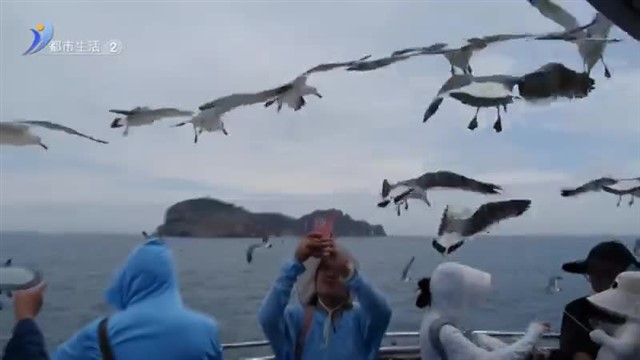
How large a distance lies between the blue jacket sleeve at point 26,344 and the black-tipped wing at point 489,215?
1.16 m

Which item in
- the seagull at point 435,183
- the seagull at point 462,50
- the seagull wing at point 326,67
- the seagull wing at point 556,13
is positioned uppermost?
the seagull wing at point 556,13

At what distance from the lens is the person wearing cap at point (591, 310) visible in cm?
249

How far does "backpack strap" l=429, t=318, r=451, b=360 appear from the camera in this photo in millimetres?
2410

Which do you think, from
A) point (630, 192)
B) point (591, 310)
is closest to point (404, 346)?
point (591, 310)

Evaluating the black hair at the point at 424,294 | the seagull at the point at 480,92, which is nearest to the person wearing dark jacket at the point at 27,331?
the black hair at the point at 424,294

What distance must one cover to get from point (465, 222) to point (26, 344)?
3.94ft

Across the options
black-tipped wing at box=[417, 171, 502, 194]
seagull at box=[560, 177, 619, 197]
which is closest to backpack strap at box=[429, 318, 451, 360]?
black-tipped wing at box=[417, 171, 502, 194]

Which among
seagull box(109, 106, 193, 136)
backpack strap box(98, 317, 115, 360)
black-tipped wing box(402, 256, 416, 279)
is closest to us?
backpack strap box(98, 317, 115, 360)

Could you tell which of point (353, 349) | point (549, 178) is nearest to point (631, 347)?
point (549, 178)

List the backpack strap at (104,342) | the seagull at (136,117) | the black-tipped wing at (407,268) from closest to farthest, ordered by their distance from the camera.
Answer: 1. the backpack strap at (104,342)
2. the seagull at (136,117)
3. the black-tipped wing at (407,268)

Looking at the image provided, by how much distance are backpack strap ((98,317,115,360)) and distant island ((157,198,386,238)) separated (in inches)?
11.3

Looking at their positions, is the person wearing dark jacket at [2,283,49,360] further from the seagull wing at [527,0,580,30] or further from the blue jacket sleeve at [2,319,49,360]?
the seagull wing at [527,0,580,30]

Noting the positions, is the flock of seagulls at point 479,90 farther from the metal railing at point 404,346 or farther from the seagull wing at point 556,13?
the metal railing at point 404,346

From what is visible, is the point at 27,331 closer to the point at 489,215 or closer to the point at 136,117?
the point at 136,117
